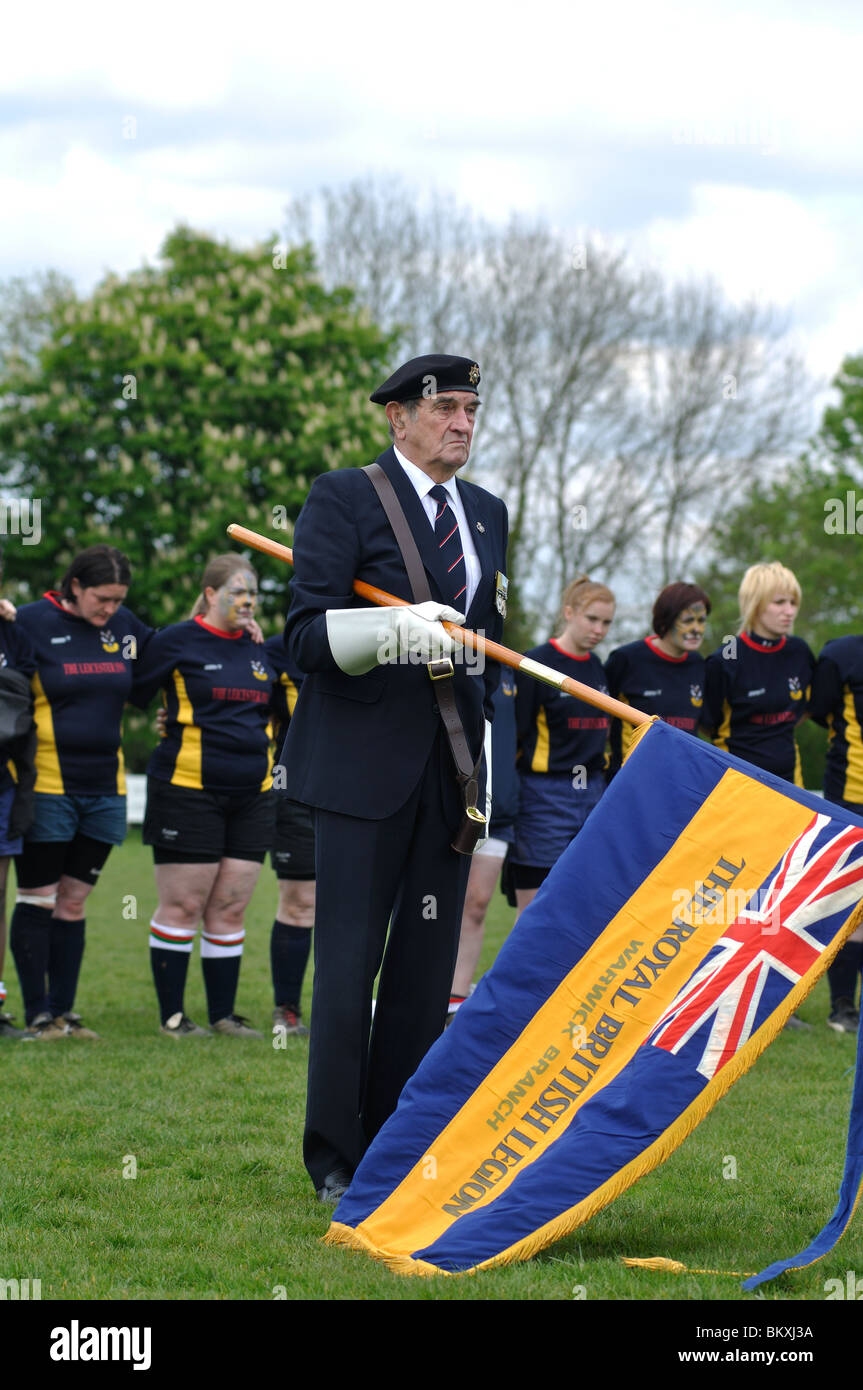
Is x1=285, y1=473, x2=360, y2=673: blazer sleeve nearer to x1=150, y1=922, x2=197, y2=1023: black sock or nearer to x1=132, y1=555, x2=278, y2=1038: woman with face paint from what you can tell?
x1=132, y1=555, x2=278, y2=1038: woman with face paint

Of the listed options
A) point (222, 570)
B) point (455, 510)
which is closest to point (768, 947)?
point (455, 510)

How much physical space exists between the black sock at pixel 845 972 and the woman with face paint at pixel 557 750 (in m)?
1.63

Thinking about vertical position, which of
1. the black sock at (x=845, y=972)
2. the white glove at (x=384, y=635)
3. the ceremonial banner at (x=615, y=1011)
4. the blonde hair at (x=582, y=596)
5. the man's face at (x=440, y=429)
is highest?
the man's face at (x=440, y=429)

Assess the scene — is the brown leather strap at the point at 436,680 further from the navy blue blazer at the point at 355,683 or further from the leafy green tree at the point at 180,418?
the leafy green tree at the point at 180,418

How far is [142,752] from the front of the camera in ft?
94.2

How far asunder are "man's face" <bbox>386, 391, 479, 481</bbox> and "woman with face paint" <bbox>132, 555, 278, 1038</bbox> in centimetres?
334

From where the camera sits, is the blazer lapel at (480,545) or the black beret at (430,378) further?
the blazer lapel at (480,545)

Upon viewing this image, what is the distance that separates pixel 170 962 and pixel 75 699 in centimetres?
137

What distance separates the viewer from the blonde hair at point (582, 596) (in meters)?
7.66

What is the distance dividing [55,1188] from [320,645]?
1912 millimetres

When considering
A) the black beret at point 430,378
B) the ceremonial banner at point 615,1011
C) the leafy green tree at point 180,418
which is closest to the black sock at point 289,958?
the ceremonial banner at point 615,1011

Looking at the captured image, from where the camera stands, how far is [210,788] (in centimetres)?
757

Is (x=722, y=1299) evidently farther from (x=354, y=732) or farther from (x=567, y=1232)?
(x=354, y=732)

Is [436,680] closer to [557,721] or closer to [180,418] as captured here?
[557,721]
